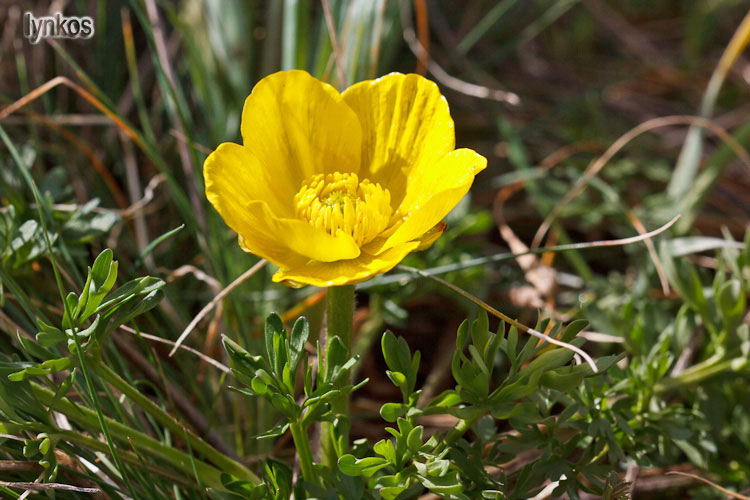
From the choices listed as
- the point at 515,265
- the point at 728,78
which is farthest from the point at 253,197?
the point at 728,78

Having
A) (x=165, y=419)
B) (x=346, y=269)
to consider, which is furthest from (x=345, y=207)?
(x=165, y=419)

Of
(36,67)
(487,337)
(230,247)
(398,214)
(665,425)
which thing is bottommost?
(665,425)

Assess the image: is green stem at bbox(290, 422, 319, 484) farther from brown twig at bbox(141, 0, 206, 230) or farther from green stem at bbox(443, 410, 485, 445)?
brown twig at bbox(141, 0, 206, 230)

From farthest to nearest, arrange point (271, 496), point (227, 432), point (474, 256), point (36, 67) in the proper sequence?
point (36, 67) < point (474, 256) < point (227, 432) < point (271, 496)

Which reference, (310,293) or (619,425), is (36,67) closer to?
(310,293)

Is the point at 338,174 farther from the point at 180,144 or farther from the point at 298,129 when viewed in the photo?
the point at 180,144
